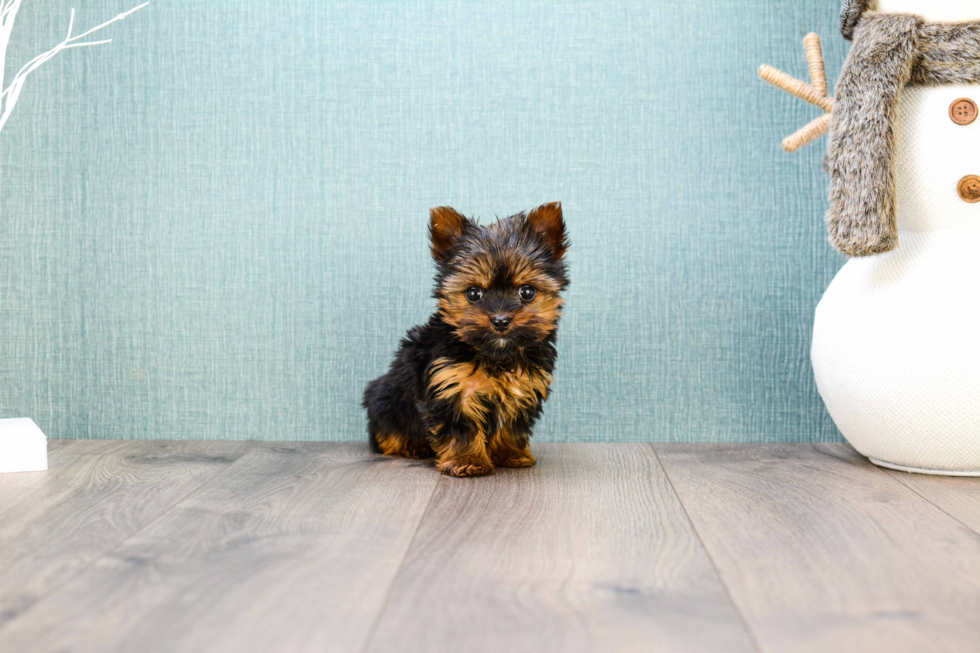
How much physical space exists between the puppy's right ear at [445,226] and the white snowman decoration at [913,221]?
71cm

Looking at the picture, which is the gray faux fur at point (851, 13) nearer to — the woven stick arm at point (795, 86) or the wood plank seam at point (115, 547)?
the woven stick arm at point (795, 86)

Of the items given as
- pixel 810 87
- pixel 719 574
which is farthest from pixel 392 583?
pixel 810 87

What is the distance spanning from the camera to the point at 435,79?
1.88m

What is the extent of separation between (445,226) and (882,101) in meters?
0.83

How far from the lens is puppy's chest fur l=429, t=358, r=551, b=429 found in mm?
1453

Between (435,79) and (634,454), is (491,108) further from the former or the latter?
(634,454)

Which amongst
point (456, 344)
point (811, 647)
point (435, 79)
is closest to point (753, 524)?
point (811, 647)

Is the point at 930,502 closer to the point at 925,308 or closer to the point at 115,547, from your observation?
the point at 925,308

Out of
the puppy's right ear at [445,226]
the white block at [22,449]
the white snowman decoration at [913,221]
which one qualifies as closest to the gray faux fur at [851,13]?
the white snowman decoration at [913,221]

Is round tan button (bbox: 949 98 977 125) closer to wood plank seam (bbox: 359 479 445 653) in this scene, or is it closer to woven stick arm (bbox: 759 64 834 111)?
woven stick arm (bbox: 759 64 834 111)

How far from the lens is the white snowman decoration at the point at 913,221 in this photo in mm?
1393

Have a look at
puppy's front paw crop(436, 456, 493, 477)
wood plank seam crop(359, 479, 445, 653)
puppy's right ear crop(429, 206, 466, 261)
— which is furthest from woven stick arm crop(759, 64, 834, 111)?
wood plank seam crop(359, 479, 445, 653)

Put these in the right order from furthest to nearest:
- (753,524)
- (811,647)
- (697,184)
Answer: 1. (697,184)
2. (753,524)
3. (811,647)

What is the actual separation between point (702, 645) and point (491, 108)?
1.41 meters
